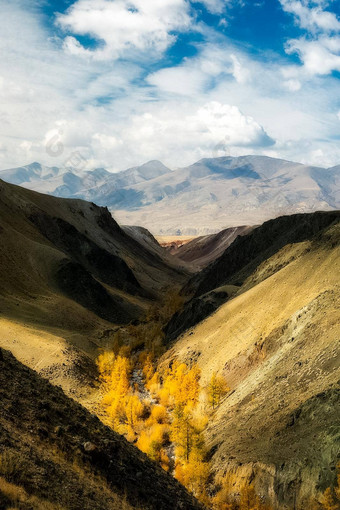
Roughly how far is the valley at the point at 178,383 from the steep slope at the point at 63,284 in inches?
11.2

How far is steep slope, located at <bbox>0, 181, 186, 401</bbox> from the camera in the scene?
42.3m

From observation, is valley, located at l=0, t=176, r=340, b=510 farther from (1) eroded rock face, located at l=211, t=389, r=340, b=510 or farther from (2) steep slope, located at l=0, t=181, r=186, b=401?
(2) steep slope, located at l=0, t=181, r=186, b=401

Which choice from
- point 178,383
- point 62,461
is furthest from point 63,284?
point 62,461

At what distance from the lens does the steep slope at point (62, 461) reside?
466 inches

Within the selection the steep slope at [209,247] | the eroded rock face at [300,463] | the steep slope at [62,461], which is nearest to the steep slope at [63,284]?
the steep slope at [62,461]

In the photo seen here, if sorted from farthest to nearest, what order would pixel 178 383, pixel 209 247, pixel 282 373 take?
pixel 209 247 < pixel 178 383 < pixel 282 373

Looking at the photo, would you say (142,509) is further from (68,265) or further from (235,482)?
(68,265)

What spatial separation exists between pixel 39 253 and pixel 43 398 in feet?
178

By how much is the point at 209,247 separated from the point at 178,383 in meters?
146

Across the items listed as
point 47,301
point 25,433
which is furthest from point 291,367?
point 47,301

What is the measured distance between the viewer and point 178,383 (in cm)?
3703

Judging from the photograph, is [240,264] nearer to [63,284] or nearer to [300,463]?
[63,284]

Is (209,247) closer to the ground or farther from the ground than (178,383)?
closer to the ground

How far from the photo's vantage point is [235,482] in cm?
2147
